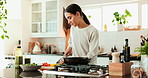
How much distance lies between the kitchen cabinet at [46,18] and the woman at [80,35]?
105 inches

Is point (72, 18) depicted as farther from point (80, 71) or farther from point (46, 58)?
point (46, 58)

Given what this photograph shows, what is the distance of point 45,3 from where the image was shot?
5754 millimetres

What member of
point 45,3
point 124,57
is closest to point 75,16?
point 124,57

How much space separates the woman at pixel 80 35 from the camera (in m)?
2.49

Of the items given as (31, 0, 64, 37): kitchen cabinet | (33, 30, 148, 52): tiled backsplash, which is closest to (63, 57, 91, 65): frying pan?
(33, 30, 148, 52): tiled backsplash

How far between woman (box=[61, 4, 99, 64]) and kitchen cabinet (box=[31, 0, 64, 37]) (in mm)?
2663

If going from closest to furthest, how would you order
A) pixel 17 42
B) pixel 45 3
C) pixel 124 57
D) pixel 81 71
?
pixel 81 71, pixel 124 57, pixel 45 3, pixel 17 42

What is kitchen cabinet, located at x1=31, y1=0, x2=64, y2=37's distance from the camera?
18.0ft

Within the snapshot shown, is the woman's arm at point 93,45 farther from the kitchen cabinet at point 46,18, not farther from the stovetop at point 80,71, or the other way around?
the kitchen cabinet at point 46,18

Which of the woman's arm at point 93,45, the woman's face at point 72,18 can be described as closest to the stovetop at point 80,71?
the woman's arm at point 93,45

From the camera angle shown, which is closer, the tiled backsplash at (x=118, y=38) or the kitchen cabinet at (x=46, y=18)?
the tiled backsplash at (x=118, y=38)

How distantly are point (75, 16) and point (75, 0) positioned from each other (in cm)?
285

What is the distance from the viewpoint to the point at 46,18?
225 inches

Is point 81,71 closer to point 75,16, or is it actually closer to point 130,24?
point 75,16
